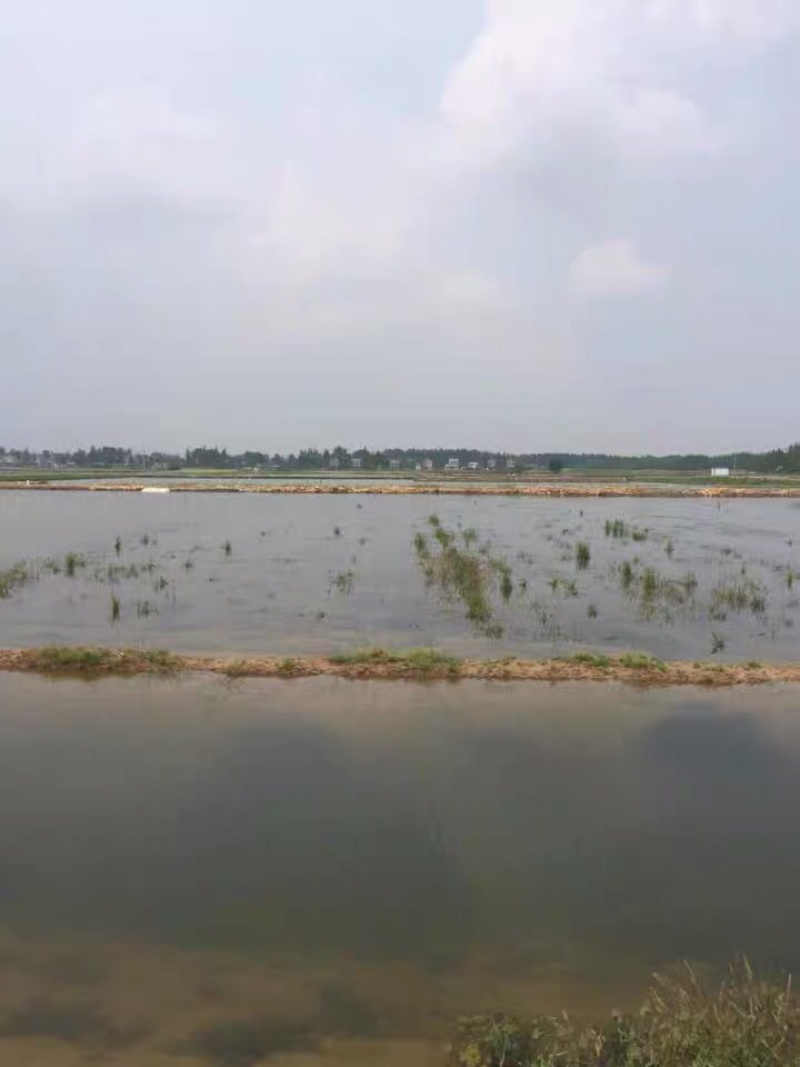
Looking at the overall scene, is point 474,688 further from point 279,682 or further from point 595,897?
point 595,897

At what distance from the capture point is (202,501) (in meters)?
51.5

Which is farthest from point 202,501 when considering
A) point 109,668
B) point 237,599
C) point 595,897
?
point 595,897

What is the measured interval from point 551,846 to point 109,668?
22.6ft

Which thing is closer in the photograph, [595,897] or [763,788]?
[595,897]

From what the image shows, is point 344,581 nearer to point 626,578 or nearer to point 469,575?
point 469,575

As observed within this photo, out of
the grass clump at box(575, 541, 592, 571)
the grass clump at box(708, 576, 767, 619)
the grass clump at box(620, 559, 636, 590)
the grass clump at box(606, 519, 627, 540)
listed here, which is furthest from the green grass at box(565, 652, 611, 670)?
the grass clump at box(606, 519, 627, 540)

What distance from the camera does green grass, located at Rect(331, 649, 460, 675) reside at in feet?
34.3

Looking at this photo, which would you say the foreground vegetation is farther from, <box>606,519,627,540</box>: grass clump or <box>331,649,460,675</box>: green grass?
<box>606,519,627,540</box>: grass clump

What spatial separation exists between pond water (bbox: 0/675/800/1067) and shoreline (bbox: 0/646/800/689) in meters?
1.04

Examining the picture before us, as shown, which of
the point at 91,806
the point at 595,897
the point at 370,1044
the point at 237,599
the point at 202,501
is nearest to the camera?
the point at 370,1044

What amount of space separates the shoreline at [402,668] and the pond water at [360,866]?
1.04 metres

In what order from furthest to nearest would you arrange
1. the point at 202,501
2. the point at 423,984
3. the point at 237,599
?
the point at 202,501 < the point at 237,599 < the point at 423,984

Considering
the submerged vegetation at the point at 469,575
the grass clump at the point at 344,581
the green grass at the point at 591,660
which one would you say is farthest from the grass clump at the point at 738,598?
the grass clump at the point at 344,581

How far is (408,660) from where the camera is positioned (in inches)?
418
